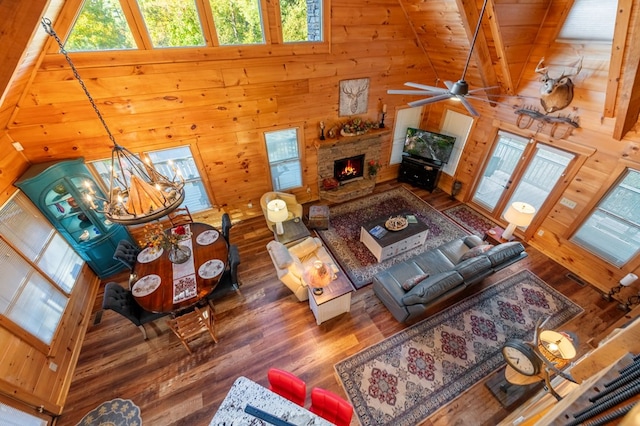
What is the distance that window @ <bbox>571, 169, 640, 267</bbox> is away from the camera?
12.5 ft

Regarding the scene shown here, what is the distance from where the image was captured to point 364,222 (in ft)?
19.5

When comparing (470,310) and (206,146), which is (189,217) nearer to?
(206,146)

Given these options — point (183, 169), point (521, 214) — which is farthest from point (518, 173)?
point (183, 169)

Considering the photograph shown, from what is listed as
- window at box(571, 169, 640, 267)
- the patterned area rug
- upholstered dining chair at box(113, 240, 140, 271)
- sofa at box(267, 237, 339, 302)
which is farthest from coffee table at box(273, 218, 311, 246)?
window at box(571, 169, 640, 267)

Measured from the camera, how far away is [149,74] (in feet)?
13.1

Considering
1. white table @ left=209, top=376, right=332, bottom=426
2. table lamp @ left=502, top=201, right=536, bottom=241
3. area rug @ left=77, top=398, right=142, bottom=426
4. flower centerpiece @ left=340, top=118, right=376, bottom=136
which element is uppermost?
flower centerpiece @ left=340, top=118, right=376, bottom=136

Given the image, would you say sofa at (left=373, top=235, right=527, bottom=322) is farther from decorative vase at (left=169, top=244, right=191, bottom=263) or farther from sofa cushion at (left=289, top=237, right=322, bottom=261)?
decorative vase at (left=169, top=244, right=191, bottom=263)

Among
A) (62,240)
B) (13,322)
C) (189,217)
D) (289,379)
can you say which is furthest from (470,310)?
(62,240)

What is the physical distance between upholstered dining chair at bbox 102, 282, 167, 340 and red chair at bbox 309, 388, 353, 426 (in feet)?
8.09

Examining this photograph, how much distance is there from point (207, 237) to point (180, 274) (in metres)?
0.78

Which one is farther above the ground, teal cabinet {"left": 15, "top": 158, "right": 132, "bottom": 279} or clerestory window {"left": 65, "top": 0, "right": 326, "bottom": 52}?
clerestory window {"left": 65, "top": 0, "right": 326, "bottom": 52}

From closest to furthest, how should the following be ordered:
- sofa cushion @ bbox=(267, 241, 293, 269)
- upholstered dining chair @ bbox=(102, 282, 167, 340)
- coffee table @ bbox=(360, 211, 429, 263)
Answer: upholstered dining chair @ bbox=(102, 282, 167, 340) → sofa cushion @ bbox=(267, 241, 293, 269) → coffee table @ bbox=(360, 211, 429, 263)

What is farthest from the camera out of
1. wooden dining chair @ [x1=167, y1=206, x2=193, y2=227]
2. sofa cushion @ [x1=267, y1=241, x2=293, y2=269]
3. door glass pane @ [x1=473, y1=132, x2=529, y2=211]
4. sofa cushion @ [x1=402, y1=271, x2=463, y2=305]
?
door glass pane @ [x1=473, y1=132, x2=529, y2=211]

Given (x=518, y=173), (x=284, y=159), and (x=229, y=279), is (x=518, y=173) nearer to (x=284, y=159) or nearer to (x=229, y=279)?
(x=284, y=159)
